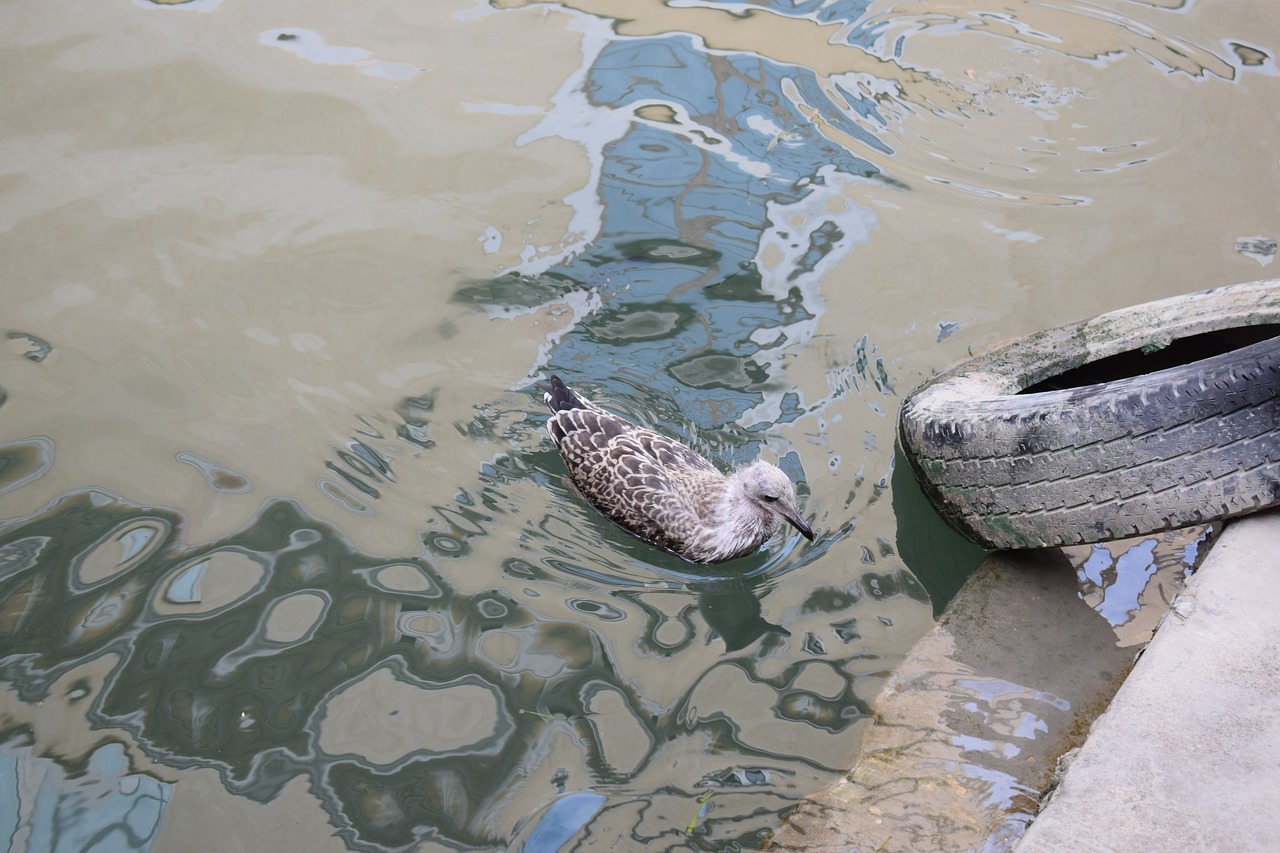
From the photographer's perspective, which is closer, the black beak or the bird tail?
the black beak

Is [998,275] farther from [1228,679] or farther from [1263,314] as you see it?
[1228,679]

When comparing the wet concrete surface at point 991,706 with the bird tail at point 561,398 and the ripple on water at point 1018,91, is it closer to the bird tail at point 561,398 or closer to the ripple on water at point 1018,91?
the bird tail at point 561,398

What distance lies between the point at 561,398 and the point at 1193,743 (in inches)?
145

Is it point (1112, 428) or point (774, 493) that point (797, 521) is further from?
point (1112, 428)

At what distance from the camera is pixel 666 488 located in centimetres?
589

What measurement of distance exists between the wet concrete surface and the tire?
38 centimetres

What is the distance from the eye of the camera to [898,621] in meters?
5.28

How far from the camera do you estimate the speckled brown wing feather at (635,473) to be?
5809 mm

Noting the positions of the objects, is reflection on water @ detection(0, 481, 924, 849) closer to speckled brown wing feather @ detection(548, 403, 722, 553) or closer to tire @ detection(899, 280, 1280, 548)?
speckled brown wing feather @ detection(548, 403, 722, 553)

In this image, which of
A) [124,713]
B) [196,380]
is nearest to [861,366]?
[196,380]

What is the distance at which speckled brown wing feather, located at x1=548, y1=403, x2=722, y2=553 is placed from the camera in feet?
19.1

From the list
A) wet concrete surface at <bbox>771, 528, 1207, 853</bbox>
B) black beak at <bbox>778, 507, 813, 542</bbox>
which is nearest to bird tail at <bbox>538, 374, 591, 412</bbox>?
black beak at <bbox>778, 507, 813, 542</bbox>

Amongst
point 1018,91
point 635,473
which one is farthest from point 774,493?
point 1018,91

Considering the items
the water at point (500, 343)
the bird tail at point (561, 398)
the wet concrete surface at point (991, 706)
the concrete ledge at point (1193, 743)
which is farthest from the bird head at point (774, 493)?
the concrete ledge at point (1193, 743)
